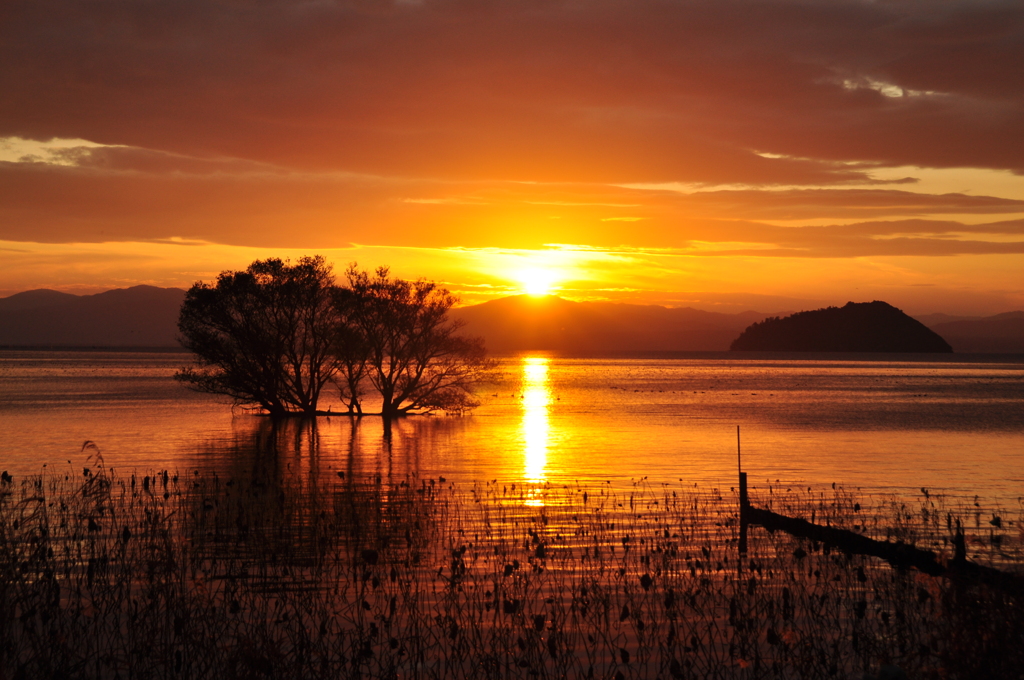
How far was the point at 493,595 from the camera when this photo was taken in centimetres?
1348

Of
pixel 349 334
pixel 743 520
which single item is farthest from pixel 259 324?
pixel 743 520

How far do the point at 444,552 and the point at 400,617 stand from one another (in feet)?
13.5

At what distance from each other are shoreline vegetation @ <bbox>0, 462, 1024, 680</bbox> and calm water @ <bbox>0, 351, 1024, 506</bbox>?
25.7ft

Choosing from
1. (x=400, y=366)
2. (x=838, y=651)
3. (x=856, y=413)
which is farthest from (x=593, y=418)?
(x=838, y=651)

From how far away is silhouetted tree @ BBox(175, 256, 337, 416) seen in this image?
5622 centimetres

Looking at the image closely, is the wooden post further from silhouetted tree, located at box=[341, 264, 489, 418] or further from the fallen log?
silhouetted tree, located at box=[341, 264, 489, 418]

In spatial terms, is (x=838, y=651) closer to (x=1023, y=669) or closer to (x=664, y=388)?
(x=1023, y=669)

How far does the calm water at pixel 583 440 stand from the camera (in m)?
31.2

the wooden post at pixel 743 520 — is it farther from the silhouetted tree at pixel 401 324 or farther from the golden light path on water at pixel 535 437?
the silhouetted tree at pixel 401 324

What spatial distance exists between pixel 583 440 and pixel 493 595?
1233 inches

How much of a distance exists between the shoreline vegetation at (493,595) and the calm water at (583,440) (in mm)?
7843

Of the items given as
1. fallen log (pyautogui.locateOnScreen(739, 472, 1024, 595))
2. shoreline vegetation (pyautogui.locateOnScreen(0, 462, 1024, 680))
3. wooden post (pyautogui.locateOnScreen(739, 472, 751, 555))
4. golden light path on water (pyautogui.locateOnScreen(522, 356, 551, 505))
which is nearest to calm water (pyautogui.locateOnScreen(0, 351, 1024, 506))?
golden light path on water (pyautogui.locateOnScreen(522, 356, 551, 505))

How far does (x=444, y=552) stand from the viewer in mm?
16875

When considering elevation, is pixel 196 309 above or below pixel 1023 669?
above
